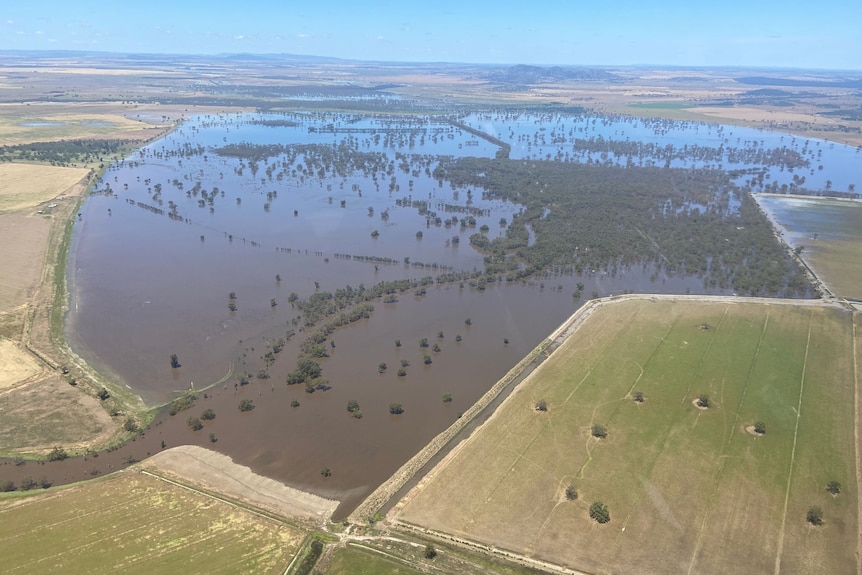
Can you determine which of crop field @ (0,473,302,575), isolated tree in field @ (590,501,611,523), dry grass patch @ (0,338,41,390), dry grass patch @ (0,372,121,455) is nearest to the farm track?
isolated tree in field @ (590,501,611,523)

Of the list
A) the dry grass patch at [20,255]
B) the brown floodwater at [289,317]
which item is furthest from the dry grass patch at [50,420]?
the dry grass patch at [20,255]

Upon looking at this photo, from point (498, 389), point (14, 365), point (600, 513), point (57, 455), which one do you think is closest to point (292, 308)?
point (14, 365)

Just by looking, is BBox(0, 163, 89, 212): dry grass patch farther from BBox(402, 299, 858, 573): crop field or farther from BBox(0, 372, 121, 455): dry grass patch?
BBox(402, 299, 858, 573): crop field

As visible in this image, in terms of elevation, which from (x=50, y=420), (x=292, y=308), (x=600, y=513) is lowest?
(x=600, y=513)

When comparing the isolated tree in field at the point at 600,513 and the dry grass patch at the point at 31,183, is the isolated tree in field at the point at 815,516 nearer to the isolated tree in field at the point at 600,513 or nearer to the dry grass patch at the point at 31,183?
the isolated tree in field at the point at 600,513

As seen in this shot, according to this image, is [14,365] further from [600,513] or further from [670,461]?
[670,461]

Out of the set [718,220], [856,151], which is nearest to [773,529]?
[718,220]

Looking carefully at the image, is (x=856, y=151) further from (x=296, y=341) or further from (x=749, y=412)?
(x=296, y=341)
